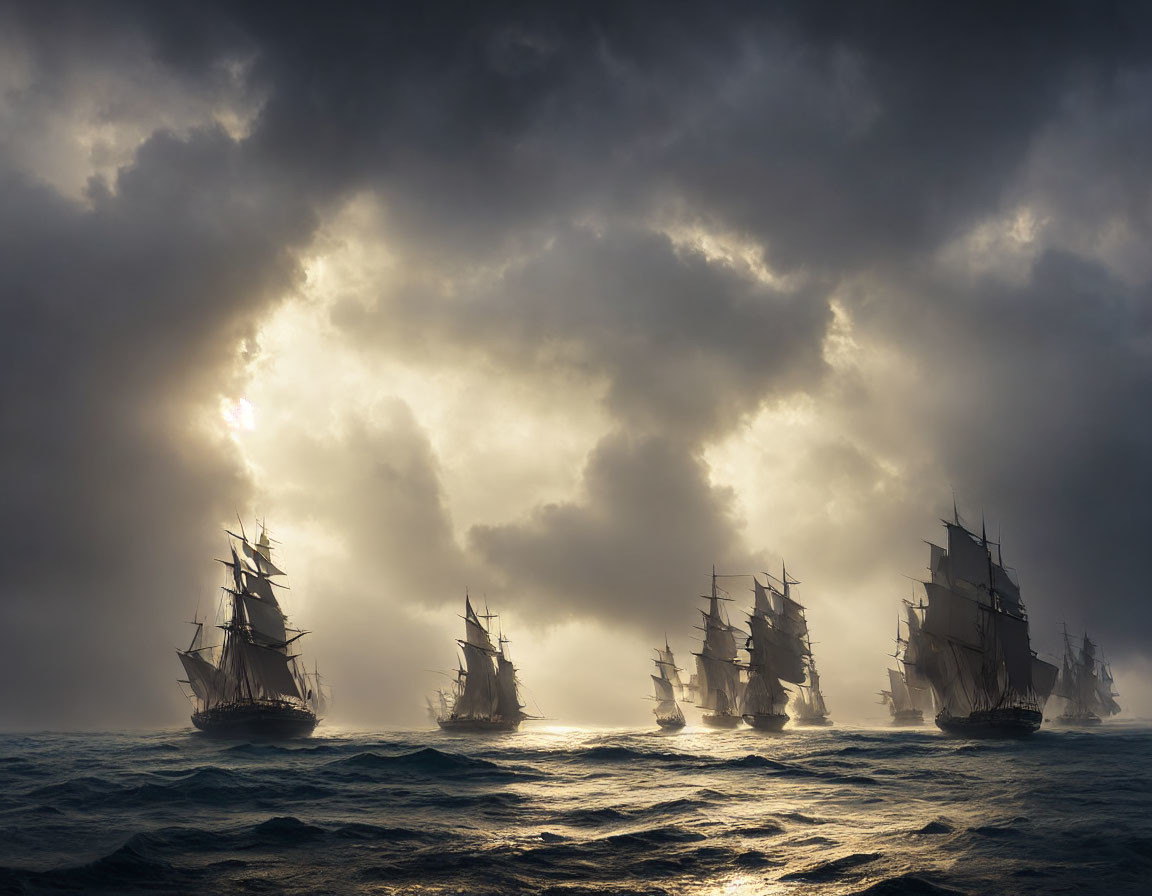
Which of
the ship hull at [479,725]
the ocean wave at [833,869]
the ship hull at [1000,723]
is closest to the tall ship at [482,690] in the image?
the ship hull at [479,725]

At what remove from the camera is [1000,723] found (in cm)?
10712

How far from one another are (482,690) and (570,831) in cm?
14233

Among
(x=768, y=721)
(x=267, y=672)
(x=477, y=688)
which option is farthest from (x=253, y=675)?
(x=768, y=721)

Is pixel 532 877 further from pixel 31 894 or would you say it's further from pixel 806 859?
pixel 31 894

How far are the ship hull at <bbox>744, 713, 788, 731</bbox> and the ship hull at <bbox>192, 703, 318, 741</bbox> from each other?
91562 millimetres

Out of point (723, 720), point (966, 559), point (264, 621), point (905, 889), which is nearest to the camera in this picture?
point (905, 889)

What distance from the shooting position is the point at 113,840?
1059 inches

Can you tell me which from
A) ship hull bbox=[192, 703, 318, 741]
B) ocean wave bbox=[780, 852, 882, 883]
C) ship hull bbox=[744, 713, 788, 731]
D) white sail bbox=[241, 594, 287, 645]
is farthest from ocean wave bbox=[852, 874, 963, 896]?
ship hull bbox=[744, 713, 788, 731]

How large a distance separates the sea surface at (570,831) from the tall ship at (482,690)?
377 feet


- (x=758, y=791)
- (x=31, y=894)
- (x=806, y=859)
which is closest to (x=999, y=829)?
(x=806, y=859)

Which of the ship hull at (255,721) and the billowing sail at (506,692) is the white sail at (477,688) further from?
the ship hull at (255,721)

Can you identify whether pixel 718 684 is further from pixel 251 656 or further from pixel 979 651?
pixel 251 656

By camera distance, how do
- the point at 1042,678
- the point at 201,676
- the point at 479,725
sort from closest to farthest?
the point at 1042,678, the point at 201,676, the point at 479,725

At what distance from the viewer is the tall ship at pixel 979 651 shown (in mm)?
108312
